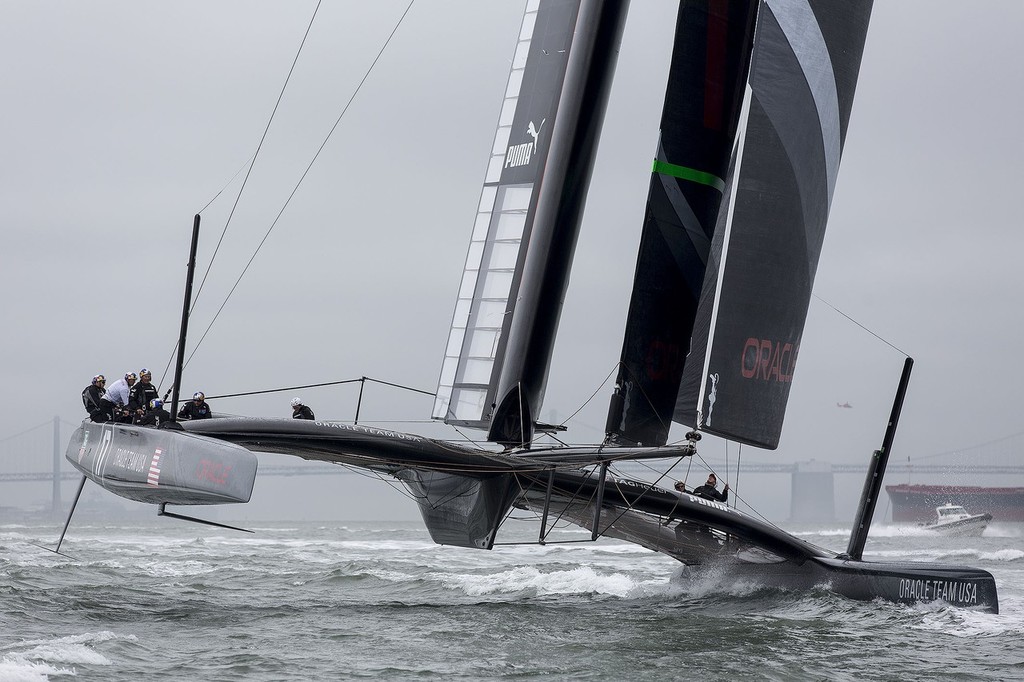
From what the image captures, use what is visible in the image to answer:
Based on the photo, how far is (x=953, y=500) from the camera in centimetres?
5172

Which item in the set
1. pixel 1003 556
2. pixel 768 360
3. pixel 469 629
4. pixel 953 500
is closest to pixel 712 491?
pixel 768 360

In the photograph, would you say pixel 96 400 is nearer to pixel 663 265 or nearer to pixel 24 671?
pixel 24 671

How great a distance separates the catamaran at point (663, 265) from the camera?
727 centimetres

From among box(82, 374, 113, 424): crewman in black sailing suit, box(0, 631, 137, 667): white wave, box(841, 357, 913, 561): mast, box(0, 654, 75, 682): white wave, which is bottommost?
box(0, 631, 137, 667): white wave

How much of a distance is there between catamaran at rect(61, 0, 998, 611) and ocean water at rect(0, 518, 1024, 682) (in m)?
0.66

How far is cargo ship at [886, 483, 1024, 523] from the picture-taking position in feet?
165

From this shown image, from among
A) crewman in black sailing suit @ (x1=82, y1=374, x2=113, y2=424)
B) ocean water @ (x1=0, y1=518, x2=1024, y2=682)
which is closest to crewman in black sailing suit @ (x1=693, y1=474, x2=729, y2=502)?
ocean water @ (x1=0, y1=518, x2=1024, y2=682)

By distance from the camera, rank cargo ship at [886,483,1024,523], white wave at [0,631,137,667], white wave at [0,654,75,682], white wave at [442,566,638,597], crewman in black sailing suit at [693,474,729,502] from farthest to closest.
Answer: cargo ship at [886,483,1024,523] < white wave at [442,566,638,597] < crewman in black sailing suit at [693,474,729,502] < white wave at [0,631,137,667] < white wave at [0,654,75,682]

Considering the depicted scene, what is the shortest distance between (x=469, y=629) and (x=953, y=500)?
49415 millimetres

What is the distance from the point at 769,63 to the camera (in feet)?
24.8

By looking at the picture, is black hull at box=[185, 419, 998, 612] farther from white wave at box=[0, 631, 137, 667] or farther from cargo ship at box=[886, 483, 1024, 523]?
cargo ship at box=[886, 483, 1024, 523]

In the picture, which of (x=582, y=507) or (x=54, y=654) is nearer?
(x=54, y=654)

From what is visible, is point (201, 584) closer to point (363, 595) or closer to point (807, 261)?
point (363, 595)

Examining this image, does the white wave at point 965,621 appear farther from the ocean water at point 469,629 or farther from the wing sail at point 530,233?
the wing sail at point 530,233
